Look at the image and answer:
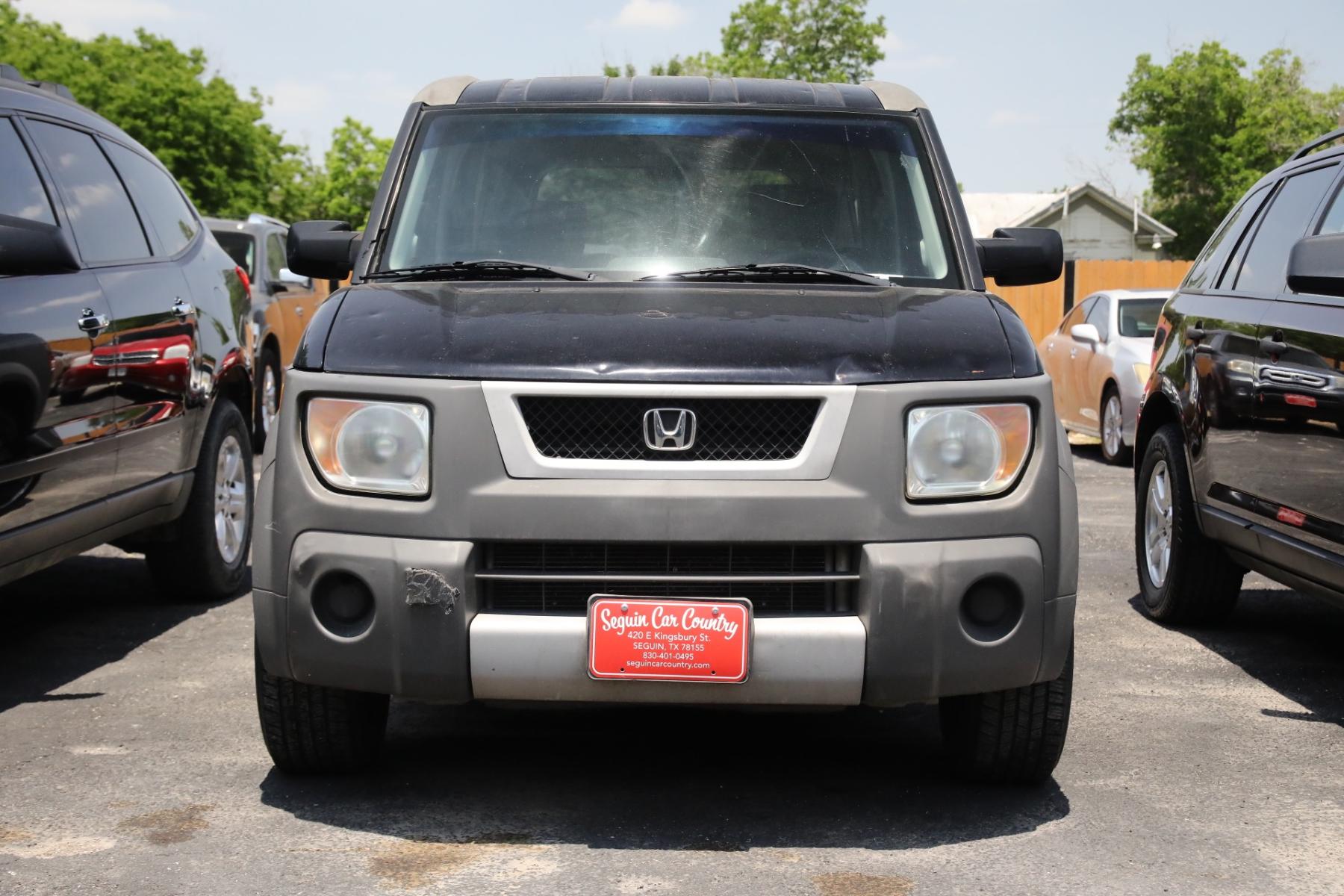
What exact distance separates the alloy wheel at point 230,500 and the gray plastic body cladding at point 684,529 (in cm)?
313

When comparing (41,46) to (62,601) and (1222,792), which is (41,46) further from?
(1222,792)

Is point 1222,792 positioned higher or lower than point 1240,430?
lower

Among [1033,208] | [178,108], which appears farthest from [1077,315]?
[1033,208]

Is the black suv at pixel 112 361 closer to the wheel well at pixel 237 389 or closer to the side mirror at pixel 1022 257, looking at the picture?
the wheel well at pixel 237 389

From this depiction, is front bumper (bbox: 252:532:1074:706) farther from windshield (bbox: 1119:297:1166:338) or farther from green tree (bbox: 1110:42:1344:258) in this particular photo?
green tree (bbox: 1110:42:1344:258)

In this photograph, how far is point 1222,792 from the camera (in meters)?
4.09

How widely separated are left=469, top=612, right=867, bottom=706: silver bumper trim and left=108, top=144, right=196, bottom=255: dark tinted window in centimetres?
335

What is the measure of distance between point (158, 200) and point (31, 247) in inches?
78.4

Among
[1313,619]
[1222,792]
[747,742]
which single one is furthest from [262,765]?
[1313,619]

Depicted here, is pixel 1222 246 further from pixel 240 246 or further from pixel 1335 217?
pixel 240 246

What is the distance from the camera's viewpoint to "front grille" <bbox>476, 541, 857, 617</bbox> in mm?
3479

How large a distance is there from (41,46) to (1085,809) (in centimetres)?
5752

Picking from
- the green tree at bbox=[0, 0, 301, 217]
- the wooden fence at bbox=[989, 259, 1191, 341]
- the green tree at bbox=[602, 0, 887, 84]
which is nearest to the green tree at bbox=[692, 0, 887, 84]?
the green tree at bbox=[602, 0, 887, 84]

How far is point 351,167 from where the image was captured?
7850 centimetres
